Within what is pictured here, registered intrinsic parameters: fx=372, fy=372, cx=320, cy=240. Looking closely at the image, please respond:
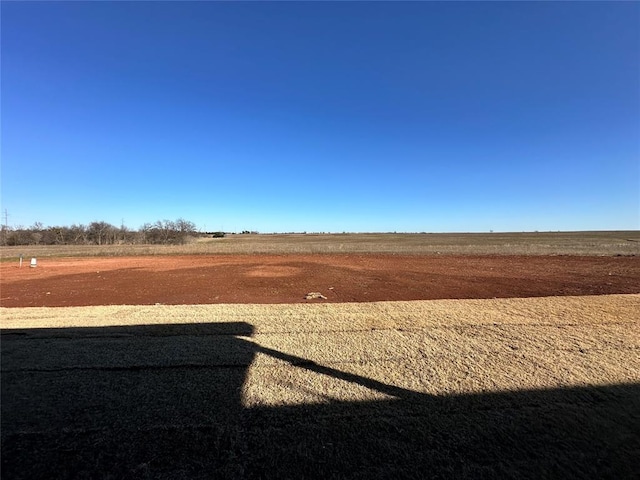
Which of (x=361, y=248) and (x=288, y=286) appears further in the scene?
(x=361, y=248)

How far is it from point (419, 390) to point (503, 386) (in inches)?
38.3

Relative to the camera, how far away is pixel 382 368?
4707 millimetres

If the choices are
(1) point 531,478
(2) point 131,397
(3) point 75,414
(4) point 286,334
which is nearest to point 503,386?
(1) point 531,478

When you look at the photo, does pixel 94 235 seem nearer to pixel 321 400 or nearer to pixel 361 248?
pixel 361 248

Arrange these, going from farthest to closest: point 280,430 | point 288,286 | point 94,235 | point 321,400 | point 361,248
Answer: point 94,235 < point 361,248 < point 288,286 < point 321,400 < point 280,430

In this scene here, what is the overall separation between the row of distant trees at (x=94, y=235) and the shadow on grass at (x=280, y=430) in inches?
3143

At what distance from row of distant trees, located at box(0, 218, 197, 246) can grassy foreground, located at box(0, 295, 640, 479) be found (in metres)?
78.7

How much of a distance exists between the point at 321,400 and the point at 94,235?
313 ft

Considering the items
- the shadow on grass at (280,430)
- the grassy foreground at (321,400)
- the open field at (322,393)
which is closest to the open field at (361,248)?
the open field at (322,393)

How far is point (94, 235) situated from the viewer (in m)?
84.2

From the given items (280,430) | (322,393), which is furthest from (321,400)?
(280,430)

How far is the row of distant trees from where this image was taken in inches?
3125

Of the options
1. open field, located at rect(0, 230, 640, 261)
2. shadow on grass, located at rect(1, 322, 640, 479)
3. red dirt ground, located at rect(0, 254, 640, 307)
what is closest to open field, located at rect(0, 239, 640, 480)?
shadow on grass, located at rect(1, 322, 640, 479)

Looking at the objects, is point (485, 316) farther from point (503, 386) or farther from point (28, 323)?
point (28, 323)
